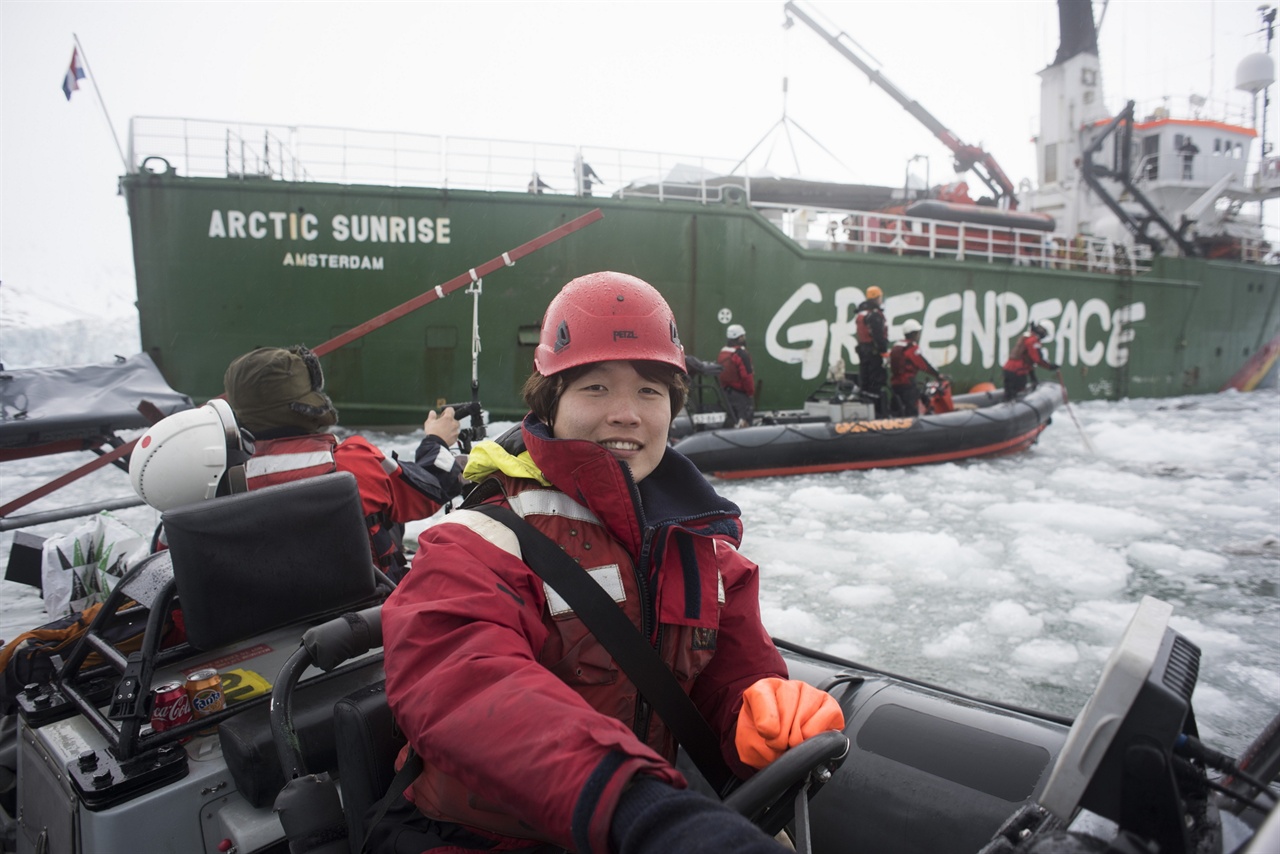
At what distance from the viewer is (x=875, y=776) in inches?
73.8

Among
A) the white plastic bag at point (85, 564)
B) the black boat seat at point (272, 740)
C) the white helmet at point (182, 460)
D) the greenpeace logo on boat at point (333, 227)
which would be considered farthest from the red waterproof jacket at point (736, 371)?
the black boat seat at point (272, 740)

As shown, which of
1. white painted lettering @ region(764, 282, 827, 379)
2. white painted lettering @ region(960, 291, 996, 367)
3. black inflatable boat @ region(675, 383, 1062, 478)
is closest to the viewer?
black inflatable boat @ region(675, 383, 1062, 478)

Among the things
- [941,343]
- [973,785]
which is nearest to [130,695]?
[973,785]

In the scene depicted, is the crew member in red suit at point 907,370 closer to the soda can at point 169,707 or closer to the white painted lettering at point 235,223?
the white painted lettering at point 235,223

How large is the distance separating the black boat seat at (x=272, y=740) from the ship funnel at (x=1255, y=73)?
2438cm

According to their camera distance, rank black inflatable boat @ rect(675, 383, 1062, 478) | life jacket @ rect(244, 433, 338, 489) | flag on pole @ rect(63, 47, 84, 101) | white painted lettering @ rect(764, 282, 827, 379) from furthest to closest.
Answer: white painted lettering @ rect(764, 282, 827, 379), black inflatable boat @ rect(675, 383, 1062, 478), flag on pole @ rect(63, 47, 84, 101), life jacket @ rect(244, 433, 338, 489)

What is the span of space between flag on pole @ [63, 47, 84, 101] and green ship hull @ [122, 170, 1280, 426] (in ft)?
3.86

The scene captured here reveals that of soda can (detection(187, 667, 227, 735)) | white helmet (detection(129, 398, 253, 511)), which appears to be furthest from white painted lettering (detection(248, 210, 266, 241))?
soda can (detection(187, 667, 227, 735))

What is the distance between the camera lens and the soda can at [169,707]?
5.74 ft

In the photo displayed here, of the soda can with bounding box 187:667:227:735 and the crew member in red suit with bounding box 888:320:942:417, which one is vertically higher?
the crew member in red suit with bounding box 888:320:942:417

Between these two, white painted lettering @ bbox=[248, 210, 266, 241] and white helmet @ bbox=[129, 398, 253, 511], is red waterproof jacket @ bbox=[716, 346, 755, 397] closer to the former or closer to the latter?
white painted lettering @ bbox=[248, 210, 266, 241]

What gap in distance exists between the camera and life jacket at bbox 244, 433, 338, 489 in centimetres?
261

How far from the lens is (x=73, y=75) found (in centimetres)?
830

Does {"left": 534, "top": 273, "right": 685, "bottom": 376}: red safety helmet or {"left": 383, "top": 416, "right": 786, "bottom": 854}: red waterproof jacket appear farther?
{"left": 534, "top": 273, "right": 685, "bottom": 376}: red safety helmet
